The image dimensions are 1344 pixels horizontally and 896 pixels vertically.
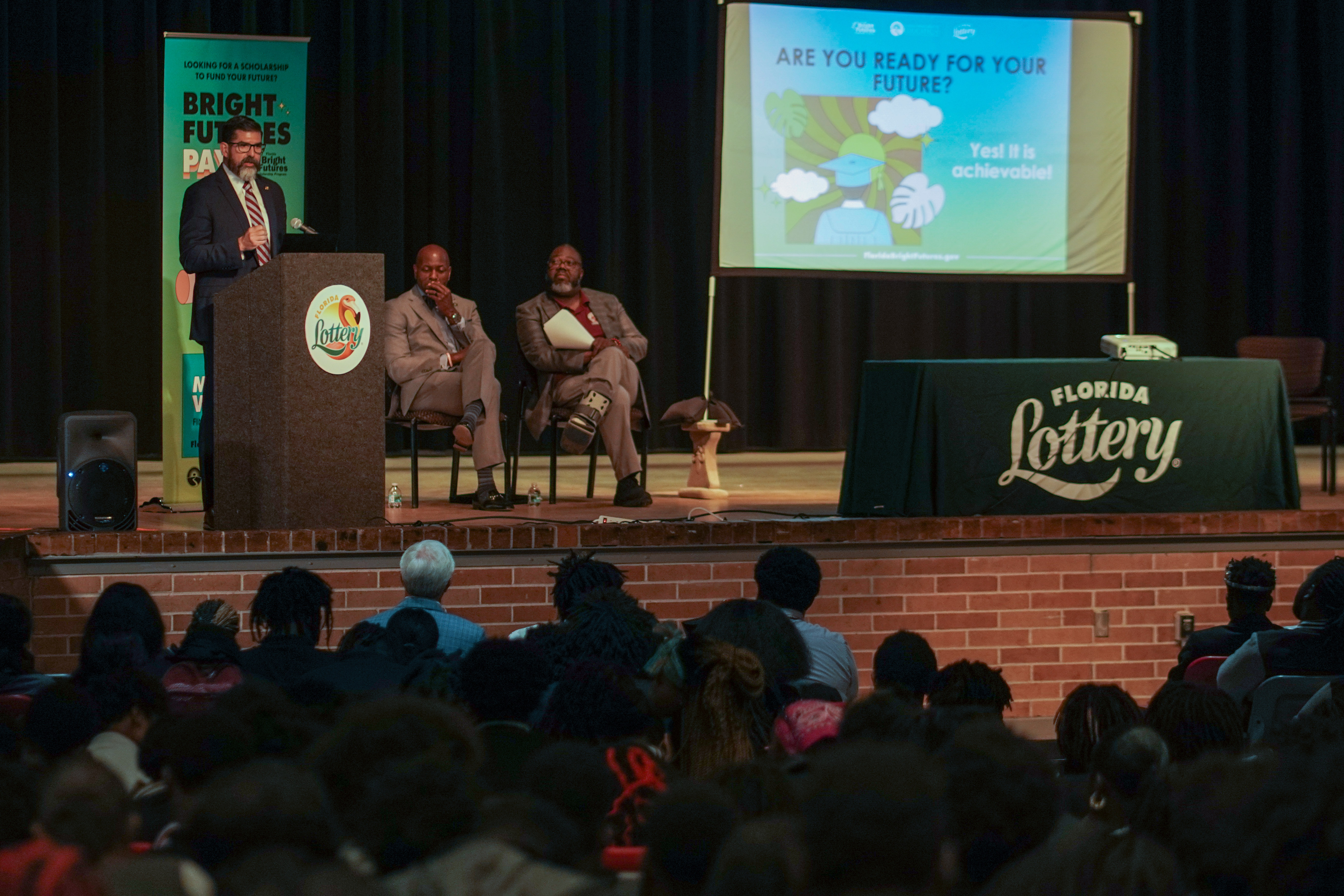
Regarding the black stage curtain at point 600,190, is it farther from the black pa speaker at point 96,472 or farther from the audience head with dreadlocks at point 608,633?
the audience head with dreadlocks at point 608,633

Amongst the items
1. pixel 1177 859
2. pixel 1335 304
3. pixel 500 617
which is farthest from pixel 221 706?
pixel 1335 304

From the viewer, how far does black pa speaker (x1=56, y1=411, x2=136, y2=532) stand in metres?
4.72

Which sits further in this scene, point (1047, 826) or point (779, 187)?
point (779, 187)

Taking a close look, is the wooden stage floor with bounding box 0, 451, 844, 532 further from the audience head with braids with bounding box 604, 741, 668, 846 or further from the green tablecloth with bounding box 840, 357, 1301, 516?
the audience head with braids with bounding box 604, 741, 668, 846

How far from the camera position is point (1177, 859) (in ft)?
5.29

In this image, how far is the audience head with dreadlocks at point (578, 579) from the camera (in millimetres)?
3557

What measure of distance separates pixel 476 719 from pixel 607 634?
713 mm

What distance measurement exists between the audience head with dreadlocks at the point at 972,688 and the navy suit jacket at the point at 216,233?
3351mm

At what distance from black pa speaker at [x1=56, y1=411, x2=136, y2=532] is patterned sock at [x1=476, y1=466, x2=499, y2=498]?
122 centimetres

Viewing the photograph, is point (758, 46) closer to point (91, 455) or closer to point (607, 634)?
point (91, 455)

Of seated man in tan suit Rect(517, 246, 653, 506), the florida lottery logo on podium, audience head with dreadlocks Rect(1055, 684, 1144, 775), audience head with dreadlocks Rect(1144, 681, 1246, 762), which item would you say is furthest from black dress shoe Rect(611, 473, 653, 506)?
audience head with dreadlocks Rect(1144, 681, 1246, 762)

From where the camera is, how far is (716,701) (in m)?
2.58

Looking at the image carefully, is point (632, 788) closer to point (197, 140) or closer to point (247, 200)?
point (247, 200)

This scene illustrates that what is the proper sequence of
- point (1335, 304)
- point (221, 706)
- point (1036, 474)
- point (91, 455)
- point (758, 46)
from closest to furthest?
point (221, 706)
point (91, 455)
point (1036, 474)
point (758, 46)
point (1335, 304)
